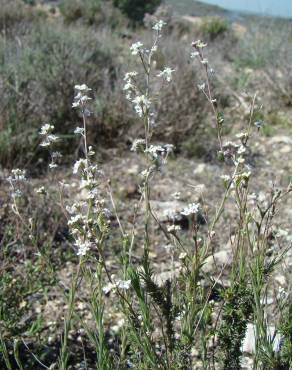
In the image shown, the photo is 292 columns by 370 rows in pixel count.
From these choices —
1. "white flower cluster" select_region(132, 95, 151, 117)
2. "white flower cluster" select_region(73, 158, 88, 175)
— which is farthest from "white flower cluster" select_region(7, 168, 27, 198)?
"white flower cluster" select_region(132, 95, 151, 117)

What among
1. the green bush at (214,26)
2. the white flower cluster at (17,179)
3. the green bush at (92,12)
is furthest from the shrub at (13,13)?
the white flower cluster at (17,179)

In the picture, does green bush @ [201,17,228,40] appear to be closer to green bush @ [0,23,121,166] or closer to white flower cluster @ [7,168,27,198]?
green bush @ [0,23,121,166]

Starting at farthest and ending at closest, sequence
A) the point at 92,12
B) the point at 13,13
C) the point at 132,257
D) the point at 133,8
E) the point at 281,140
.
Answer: the point at 133,8 → the point at 92,12 → the point at 13,13 → the point at 281,140 → the point at 132,257

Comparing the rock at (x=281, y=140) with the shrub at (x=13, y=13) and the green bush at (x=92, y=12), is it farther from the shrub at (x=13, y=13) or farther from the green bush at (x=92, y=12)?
the green bush at (x=92, y=12)

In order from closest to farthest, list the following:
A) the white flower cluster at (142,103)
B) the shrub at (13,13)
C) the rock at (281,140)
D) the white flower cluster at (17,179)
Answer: the white flower cluster at (142,103) → the white flower cluster at (17,179) → the rock at (281,140) → the shrub at (13,13)

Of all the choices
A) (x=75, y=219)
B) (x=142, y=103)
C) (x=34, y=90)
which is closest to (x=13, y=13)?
(x=34, y=90)

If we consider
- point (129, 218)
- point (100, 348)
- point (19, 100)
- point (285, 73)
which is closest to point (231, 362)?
point (100, 348)

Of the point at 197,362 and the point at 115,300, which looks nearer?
the point at 197,362

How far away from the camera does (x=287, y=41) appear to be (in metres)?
7.78

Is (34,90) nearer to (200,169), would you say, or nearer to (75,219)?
(200,169)

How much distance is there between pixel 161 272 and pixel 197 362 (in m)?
0.72

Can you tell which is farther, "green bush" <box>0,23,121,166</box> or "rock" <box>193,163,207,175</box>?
"rock" <box>193,163,207,175</box>

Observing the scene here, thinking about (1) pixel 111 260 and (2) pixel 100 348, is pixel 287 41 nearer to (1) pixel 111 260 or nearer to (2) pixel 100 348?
(1) pixel 111 260

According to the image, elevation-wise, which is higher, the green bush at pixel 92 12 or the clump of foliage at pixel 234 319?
the clump of foliage at pixel 234 319
